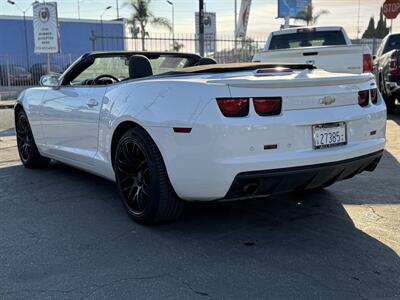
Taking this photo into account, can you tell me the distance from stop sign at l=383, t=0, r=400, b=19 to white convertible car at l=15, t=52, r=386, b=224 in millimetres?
12817

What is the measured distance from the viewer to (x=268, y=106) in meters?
3.64

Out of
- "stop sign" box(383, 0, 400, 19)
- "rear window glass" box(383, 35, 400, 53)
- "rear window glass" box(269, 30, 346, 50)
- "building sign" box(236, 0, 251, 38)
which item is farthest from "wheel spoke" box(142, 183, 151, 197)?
"building sign" box(236, 0, 251, 38)

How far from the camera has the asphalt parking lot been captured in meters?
3.14

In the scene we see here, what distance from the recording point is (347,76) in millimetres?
4078

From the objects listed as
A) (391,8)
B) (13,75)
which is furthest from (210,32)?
(13,75)

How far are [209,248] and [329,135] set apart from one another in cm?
120

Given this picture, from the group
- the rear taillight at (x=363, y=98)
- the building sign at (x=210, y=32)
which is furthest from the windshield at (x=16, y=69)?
the rear taillight at (x=363, y=98)

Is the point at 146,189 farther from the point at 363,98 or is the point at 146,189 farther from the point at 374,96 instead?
the point at 374,96

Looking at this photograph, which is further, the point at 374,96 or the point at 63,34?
the point at 63,34

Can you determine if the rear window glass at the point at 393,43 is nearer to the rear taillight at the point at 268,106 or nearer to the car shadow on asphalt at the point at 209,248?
the car shadow on asphalt at the point at 209,248

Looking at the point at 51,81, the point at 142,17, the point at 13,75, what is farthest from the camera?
the point at 142,17

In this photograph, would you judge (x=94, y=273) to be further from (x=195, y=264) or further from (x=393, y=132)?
(x=393, y=132)

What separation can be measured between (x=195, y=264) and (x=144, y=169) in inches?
40.3

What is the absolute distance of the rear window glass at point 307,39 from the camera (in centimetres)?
1033
